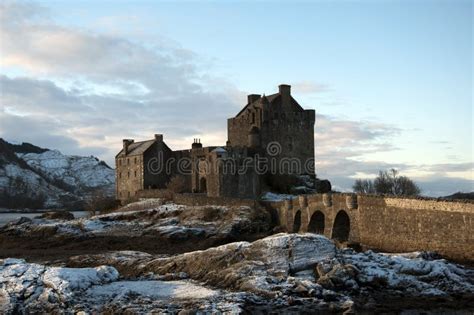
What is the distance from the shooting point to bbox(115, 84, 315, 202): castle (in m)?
68.2

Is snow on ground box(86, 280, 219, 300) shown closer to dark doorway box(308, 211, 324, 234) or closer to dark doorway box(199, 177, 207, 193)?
dark doorway box(308, 211, 324, 234)

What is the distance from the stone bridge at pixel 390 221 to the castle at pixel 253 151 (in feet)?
57.4

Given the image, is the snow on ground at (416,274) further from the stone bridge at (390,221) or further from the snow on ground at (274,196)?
the snow on ground at (274,196)

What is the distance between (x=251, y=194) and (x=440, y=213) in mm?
32146

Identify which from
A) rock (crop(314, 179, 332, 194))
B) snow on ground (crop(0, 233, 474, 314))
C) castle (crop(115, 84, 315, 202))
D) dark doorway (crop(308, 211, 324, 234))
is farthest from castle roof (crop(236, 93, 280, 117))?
snow on ground (crop(0, 233, 474, 314))

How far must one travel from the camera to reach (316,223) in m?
43.9

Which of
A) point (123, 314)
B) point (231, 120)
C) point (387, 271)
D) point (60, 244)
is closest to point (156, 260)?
point (123, 314)

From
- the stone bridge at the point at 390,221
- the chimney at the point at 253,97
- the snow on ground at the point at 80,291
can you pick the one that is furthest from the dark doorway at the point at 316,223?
the chimney at the point at 253,97

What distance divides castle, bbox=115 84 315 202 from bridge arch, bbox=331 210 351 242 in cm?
2132

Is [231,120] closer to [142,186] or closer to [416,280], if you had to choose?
[142,186]

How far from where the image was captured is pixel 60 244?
46750mm

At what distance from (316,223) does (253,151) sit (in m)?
25.1

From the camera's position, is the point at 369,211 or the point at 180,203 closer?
the point at 369,211

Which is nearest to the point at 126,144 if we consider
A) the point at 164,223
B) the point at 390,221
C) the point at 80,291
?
the point at 164,223
